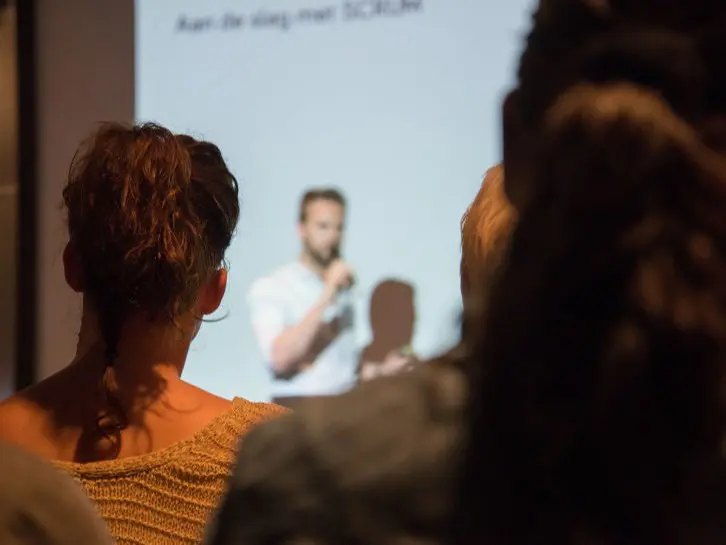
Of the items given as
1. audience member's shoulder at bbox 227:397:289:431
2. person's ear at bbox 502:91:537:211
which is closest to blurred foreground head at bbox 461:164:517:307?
audience member's shoulder at bbox 227:397:289:431

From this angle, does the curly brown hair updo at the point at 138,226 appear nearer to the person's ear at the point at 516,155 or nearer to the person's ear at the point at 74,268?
the person's ear at the point at 74,268

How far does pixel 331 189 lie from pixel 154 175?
1.36 m

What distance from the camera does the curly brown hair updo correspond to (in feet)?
3.56

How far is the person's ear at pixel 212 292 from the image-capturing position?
1169mm

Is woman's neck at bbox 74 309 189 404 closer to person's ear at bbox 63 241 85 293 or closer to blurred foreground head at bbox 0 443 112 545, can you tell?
person's ear at bbox 63 241 85 293

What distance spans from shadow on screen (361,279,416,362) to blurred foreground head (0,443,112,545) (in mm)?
1835

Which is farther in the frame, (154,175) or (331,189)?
(331,189)

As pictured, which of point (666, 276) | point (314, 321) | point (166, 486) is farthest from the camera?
point (314, 321)

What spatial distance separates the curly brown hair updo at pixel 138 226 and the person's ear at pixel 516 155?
664 mm

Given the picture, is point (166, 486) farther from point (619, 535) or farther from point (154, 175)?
point (619, 535)

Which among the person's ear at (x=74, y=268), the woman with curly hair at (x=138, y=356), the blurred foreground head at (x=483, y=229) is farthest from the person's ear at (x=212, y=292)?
the blurred foreground head at (x=483, y=229)

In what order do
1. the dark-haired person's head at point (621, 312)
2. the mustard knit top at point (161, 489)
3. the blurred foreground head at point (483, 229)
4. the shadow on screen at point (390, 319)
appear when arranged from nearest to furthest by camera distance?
the dark-haired person's head at point (621, 312) < the blurred foreground head at point (483, 229) < the mustard knit top at point (161, 489) < the shadow on screen at point (390, 319)

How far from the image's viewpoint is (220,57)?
8.23 ft

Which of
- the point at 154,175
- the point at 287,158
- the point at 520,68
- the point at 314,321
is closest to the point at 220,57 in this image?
the point at 287,158
